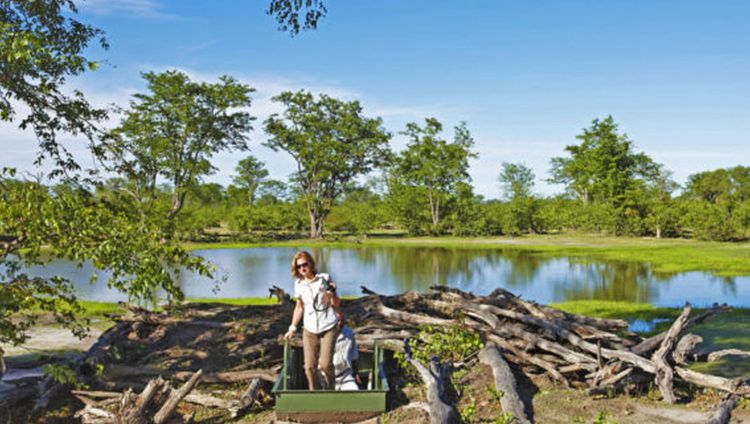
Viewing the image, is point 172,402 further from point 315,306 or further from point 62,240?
point 62,240

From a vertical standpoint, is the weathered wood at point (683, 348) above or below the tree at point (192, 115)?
below

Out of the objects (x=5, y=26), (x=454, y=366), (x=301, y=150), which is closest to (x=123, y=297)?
(x=454, y=366)

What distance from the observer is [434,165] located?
75250 mm

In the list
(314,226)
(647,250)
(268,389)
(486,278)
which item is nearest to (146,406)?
(268,389)

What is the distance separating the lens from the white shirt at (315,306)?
7.69 metres

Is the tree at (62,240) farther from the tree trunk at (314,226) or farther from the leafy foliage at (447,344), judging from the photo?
the tree trunk at (314,226)

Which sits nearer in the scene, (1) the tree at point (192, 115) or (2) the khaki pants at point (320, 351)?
(2) the khaki pants at point (320, 351)

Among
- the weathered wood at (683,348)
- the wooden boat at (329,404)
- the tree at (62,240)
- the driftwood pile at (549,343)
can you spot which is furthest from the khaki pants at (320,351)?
the weathered wood at (683,348)

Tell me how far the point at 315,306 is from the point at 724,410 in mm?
5522

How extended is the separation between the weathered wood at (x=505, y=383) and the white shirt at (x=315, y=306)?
259 cm

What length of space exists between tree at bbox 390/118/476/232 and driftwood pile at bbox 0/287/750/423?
2441 inches

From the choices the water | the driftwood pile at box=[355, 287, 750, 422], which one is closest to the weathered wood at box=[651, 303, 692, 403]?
Answer: the driftwood pile at box=[355, 287, 750, 422]

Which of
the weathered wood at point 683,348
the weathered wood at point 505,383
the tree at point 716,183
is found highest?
the tree at point 716,183

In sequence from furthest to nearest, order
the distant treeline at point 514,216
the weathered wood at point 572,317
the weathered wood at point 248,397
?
1. the distant treeline at point 514,216
2. the weathered wood at point 572,317
3. the weathered wood at point 248,397
